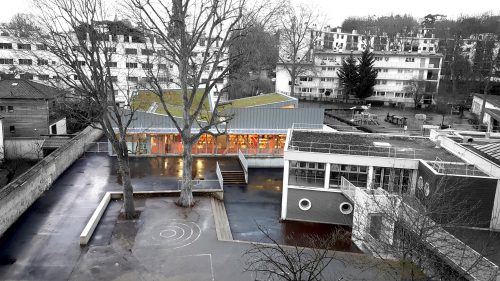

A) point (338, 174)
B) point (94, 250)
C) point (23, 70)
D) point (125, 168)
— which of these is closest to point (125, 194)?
point (125, 168)

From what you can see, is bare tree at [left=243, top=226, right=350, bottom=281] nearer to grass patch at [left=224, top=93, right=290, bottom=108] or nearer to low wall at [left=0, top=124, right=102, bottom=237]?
low wall at [left=0, top=124, right=102, bottom=237]

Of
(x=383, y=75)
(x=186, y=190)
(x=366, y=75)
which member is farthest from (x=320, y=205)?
(x=383, y=75)

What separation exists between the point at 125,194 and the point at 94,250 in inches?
146

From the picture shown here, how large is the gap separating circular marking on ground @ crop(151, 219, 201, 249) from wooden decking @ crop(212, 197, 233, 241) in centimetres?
100

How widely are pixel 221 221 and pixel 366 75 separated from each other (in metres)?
40.0

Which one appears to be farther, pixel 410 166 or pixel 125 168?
pixel 410 166

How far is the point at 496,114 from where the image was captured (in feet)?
119

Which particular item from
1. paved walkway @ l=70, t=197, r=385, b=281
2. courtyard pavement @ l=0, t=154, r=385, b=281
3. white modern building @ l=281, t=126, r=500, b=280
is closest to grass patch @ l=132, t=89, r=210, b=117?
courtyard pavement @ l=0, t=154, r=385, b=281

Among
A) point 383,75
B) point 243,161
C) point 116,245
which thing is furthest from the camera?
point 383,75

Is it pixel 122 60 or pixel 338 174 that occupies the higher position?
pixel 122 60

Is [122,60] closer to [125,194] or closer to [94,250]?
[125,194]

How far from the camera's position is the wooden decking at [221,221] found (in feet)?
62.1

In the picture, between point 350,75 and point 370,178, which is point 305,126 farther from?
point 350,75

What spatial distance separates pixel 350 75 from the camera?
55125mm
